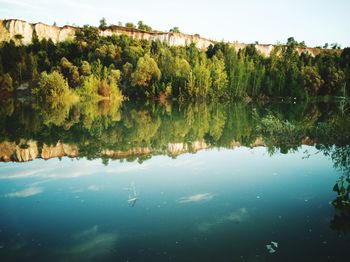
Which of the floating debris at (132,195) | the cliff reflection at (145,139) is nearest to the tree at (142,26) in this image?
the cliff reflection at (145,139)

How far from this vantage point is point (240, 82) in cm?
6619

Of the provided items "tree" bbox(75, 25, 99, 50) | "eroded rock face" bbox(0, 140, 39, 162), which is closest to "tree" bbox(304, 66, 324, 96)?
"tree" bbox(75, 25, 99, 50)

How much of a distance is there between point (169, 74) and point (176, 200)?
60001mm

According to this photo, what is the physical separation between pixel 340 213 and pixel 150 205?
14.2ft

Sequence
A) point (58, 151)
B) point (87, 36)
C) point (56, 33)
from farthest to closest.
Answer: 1. point (56, 33)
2. point (87, 36)
3. point (58, 151)

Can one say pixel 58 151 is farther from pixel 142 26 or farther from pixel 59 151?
pixel 142 26

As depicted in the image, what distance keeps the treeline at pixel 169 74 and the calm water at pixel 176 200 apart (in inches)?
1685

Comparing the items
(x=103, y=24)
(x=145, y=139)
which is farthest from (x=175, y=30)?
(x=145, y=139)

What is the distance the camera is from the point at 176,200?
841cm

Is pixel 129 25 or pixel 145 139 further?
pixel 129 25

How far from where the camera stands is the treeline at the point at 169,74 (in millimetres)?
64500

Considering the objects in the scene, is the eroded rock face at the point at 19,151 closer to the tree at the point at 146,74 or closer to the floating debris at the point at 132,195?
the floating debris at the point at 132,195

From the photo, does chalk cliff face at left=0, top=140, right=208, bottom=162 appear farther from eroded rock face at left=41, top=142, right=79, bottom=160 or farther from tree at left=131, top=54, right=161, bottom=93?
tree at left=131, top=54, right=161, bottom=93

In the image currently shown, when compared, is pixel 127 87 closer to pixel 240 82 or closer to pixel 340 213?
pixel 240 82
